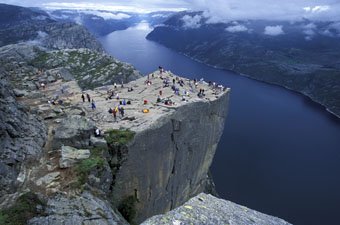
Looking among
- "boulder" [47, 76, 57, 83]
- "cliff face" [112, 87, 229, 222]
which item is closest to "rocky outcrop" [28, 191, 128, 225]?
"cliff face" [112, 87, 229, 222]

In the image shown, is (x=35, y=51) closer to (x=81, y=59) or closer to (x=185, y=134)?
(x=81, y=59)

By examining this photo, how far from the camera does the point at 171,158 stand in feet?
169

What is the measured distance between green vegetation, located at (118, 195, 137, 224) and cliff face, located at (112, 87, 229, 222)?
0.62 meters

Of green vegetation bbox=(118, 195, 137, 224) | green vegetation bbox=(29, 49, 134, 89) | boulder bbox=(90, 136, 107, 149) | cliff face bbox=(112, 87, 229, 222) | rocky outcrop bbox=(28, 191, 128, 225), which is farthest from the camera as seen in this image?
green vegetation bbox=(29, 49, 134, 89)

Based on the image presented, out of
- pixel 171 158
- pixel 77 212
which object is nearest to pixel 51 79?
pixel 171 158

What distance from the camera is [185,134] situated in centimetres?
5388

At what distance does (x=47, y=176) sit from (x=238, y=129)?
13221 centimetres

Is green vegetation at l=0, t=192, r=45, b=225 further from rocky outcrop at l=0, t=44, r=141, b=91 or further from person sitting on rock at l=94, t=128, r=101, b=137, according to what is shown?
rocky outcrop at l=0, t=44, r=141, b=91

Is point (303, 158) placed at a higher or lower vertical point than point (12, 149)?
lower

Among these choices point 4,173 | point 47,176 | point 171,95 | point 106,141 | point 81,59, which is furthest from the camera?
point 81,59

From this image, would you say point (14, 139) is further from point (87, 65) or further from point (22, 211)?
point (87, 65)

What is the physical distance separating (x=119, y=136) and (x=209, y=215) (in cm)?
2354

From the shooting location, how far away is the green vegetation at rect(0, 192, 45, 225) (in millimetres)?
21633

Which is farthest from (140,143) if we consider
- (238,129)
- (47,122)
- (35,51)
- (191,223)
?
(238,129)
